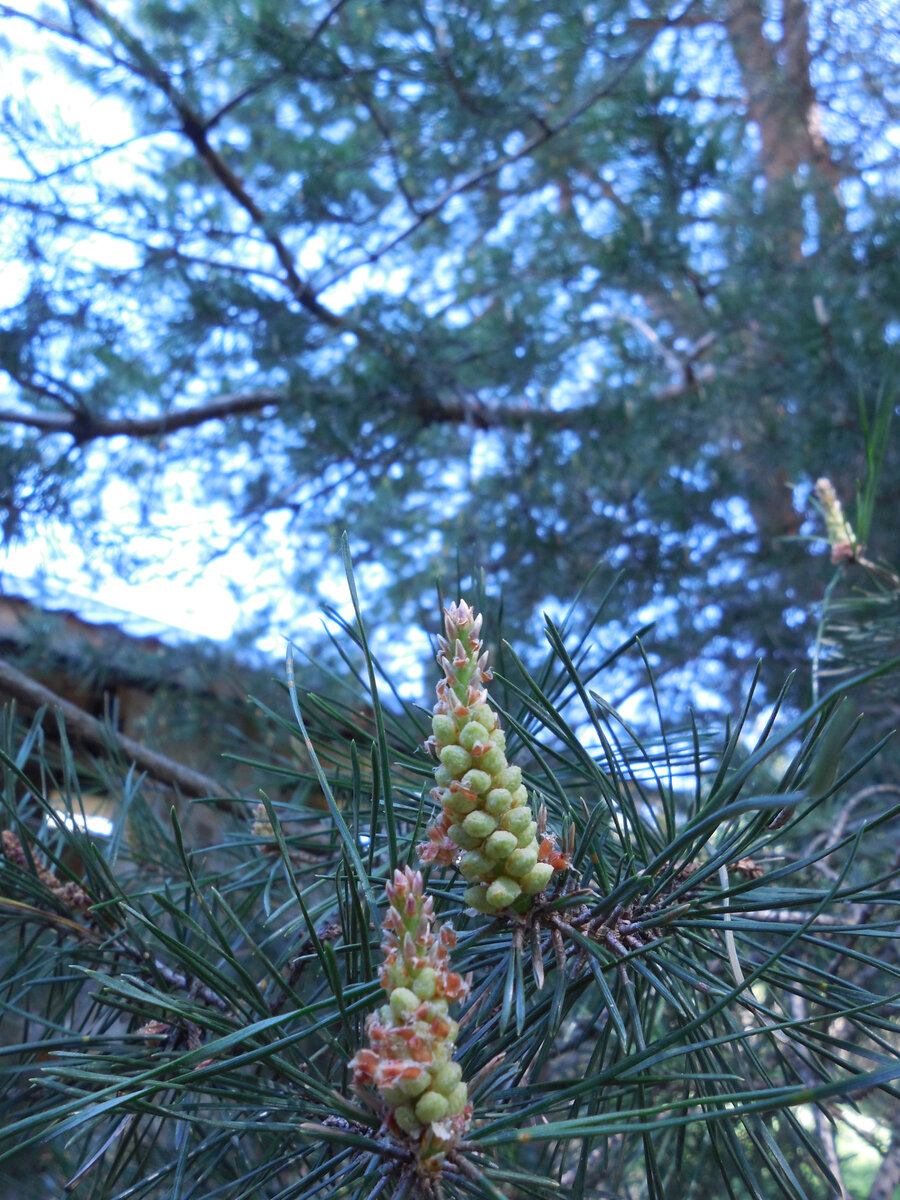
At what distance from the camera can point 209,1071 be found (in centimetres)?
26

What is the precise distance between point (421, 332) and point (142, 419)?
56 centimetres

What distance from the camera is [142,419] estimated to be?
1636mm

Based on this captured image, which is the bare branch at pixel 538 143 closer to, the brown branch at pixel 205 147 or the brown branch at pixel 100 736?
the brown branch at pixel 205 147

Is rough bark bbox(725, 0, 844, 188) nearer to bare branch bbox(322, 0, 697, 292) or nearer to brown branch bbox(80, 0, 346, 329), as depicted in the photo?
bare branch bbox(322, 0, 697, 292)

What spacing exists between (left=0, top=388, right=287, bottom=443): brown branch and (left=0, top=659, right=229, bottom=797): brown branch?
727mm

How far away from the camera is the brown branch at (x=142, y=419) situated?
1.43m

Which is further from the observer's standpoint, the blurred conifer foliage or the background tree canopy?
the background tree canopy

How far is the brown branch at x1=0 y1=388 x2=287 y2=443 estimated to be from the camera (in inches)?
56.4

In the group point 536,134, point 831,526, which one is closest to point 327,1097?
point 831,526

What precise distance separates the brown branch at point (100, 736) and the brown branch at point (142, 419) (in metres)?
0.73

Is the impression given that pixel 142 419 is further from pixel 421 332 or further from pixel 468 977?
pixel 468 977

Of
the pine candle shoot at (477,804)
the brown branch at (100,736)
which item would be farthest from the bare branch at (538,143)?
the pine candle shoot at (477,804)

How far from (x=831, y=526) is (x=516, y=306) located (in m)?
1.34

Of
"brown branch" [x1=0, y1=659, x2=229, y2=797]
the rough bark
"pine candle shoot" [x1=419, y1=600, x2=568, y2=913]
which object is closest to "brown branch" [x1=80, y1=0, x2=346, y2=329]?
"brown branch" [x1=0, y1=659, x2=229, y2=797]
